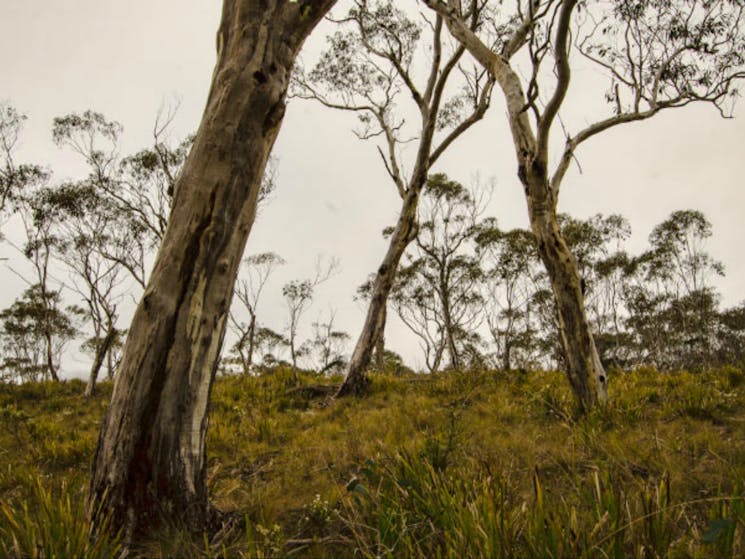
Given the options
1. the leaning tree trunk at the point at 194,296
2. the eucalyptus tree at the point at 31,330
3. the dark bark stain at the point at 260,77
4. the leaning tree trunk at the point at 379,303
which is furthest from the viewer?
the eucalyptus tree at the point at 31,330

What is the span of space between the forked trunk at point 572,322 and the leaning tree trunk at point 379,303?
3.54 meters

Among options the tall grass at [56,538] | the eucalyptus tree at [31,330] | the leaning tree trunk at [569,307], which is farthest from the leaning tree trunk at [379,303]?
the eucalyptus tree at [31,330]

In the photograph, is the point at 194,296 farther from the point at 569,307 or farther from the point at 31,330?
the point at 31,330

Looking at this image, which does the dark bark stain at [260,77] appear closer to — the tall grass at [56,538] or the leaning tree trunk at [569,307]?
the tall grass at [56,538]

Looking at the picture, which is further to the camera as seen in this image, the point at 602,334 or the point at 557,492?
the point at 602,334

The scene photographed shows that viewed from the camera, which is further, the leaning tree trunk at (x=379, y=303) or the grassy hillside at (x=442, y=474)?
the leaning tree trunk at (x=379, y=303)

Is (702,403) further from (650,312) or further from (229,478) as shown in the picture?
(650,312)

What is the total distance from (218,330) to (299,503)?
1.45 metres

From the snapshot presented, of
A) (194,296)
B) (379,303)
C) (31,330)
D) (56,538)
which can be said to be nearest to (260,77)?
(194,296)

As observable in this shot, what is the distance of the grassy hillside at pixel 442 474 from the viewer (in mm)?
1719

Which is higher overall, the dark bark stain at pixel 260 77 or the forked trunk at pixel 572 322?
the dark bark stain at pixel 260 77

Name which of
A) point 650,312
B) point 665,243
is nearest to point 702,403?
point 665,243

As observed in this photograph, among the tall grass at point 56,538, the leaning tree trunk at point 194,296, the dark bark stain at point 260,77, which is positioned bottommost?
the tall grass at point 56,538

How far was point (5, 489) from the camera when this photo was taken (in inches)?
155
